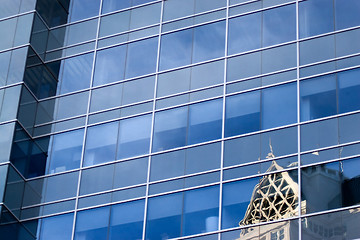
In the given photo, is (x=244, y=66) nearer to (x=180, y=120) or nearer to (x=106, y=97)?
(x=180, y=120)

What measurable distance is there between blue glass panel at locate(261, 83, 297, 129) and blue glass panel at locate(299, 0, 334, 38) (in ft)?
8.34

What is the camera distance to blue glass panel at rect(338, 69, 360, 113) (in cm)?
3425

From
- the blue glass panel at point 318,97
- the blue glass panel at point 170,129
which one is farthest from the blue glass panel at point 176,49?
the blue glass panel at point 318,97

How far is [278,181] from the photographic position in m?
34.0

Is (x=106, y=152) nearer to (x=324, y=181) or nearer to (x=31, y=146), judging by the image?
(x=31, y=146)

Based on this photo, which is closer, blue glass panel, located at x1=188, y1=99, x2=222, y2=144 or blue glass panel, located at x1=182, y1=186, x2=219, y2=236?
blue glass panel, located at x1=182, y1=186, x2=219, y2=236

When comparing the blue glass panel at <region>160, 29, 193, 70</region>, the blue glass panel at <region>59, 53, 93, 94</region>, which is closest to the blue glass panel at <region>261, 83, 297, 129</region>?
the blue glass panel at <region>160, 29, 193, 70</region>

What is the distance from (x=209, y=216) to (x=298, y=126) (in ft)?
15.9

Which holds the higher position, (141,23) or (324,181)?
(141,23)

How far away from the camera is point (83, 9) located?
43.3 metres

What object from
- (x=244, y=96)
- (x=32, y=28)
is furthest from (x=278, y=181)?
(x=32, y=28)

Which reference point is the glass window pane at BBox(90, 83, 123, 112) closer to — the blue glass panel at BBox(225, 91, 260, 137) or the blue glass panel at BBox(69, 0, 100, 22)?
the blue glass panel at BBox(69, 0, 100, 22)

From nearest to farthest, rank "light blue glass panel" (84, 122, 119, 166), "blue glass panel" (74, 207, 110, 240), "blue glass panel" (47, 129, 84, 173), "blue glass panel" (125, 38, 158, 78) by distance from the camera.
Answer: "blue glass panel" (74, 207, 110, 240)
"light blue glass panel" (84, 122, 119, 166)
"blue glass panel" (47, 129, 84, 173)
"blue glass panel" (125, 38, 158, 78)

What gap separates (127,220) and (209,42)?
27.9 feet
